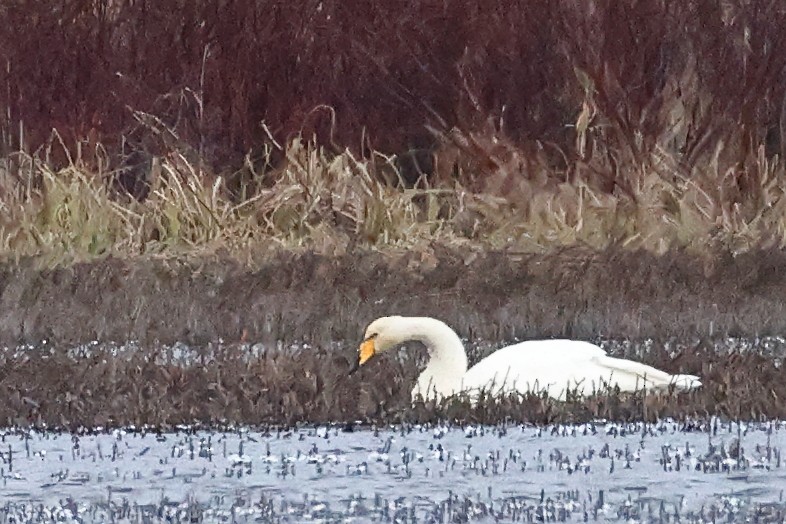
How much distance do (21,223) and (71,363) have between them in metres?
4.00

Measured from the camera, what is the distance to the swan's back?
8156 mm

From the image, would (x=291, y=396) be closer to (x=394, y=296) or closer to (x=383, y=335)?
(x=383, y=335)

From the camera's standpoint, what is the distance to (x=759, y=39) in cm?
1418

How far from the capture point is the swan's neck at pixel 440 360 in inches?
324

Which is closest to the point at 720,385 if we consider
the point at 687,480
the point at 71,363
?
the point at 687,480

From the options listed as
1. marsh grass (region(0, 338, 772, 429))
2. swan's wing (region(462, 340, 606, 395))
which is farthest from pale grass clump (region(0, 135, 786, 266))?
swan's wing (region(462, 340, 606, 395))

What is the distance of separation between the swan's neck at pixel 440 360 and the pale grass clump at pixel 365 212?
386cm

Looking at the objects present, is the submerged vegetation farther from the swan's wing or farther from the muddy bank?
the swan's wing

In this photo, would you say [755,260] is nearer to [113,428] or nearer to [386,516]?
[113,428]

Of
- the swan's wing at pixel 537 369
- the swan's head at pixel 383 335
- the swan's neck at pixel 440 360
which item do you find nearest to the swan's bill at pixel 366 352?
the swan's head at pixel 383 335

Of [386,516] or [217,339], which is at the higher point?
[217,339]

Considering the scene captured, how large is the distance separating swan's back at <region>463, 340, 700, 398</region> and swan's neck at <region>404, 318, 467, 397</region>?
8cm

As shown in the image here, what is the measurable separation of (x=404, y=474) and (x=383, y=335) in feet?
6.35

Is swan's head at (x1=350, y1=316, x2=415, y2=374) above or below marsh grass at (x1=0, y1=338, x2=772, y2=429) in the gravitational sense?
above
